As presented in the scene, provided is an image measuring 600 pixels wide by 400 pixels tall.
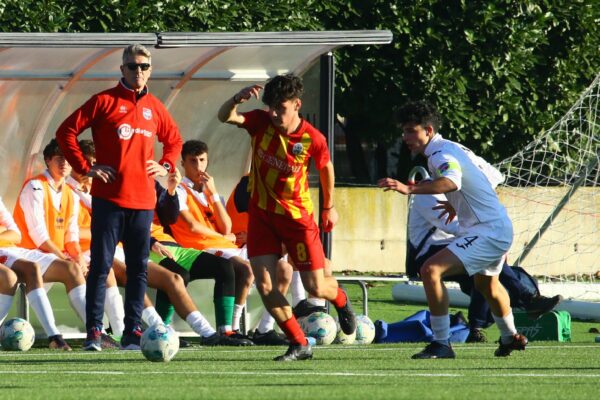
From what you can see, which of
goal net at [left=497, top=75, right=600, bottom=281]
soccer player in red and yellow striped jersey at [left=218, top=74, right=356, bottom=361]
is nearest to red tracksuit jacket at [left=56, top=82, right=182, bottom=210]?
soccer player in red and yellow striped jersey at [left=218, top=74, right=356, bottom=361]

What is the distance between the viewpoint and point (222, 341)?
42.1ft

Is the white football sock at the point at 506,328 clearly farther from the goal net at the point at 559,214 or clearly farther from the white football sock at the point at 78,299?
the goal net at the point at 559,214

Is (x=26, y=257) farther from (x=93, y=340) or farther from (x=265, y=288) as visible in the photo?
(x=265, y=288)

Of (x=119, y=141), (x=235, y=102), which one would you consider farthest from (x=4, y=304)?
(x=235, y=102)

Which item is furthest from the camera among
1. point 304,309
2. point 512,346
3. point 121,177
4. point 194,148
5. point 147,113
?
point 194,148

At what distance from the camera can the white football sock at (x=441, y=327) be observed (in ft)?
36.1

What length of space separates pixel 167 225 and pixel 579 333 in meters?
4.06

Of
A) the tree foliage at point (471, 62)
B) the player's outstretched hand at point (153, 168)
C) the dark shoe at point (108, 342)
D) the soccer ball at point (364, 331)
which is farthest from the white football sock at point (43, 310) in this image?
the tree foliage at point (471, 62)

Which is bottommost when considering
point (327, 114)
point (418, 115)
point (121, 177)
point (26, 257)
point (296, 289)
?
point (296, 289)

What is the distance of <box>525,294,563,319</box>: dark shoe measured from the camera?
1373cm

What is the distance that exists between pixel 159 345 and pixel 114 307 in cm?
221

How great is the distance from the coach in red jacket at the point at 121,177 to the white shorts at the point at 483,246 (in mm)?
2470

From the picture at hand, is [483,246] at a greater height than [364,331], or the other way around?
[483,246]

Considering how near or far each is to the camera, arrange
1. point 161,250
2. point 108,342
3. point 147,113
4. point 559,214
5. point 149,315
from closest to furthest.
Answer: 1. point 147,113
2. point 108,342
3. point 149,315
4. point 161,250
5. point 559,214
